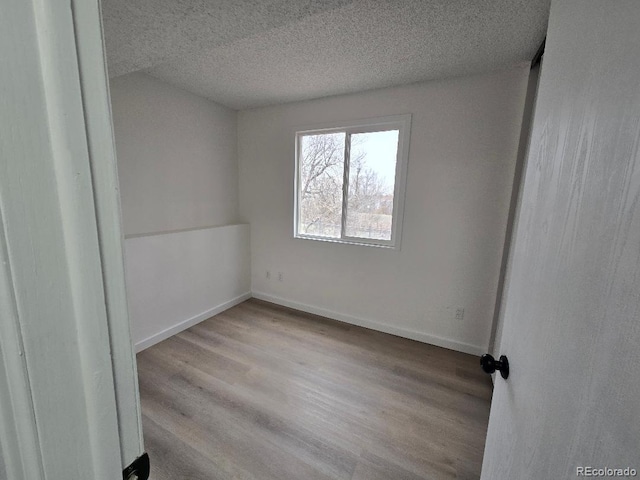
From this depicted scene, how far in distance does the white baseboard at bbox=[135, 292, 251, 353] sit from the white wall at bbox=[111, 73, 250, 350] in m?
0.01

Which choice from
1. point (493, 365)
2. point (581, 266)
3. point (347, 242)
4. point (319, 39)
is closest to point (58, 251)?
point (581, 266)

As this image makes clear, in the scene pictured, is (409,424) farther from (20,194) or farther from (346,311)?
(20,194)

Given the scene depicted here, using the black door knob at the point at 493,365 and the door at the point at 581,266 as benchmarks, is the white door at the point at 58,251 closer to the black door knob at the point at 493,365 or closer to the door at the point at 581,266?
the door at the point at 581,266

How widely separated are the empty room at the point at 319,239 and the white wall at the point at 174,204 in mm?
24

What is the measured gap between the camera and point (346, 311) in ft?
9.61

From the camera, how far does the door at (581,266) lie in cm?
35

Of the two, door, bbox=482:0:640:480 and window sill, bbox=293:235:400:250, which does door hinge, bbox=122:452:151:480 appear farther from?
window sill, bbox=293:235:400:250

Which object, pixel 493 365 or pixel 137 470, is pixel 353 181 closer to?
pixel 493 365

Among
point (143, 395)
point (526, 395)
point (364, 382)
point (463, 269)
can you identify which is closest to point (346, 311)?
point (364, 382)

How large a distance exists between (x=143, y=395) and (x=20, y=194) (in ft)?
6.86

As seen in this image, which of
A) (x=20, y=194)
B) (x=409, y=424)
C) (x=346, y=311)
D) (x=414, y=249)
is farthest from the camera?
(x=346, y=311)

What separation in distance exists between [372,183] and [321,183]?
2.03 ft

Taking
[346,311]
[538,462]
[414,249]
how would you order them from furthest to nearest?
[346,311] → [414,249] → [538,462]

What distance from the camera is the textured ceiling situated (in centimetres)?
129
